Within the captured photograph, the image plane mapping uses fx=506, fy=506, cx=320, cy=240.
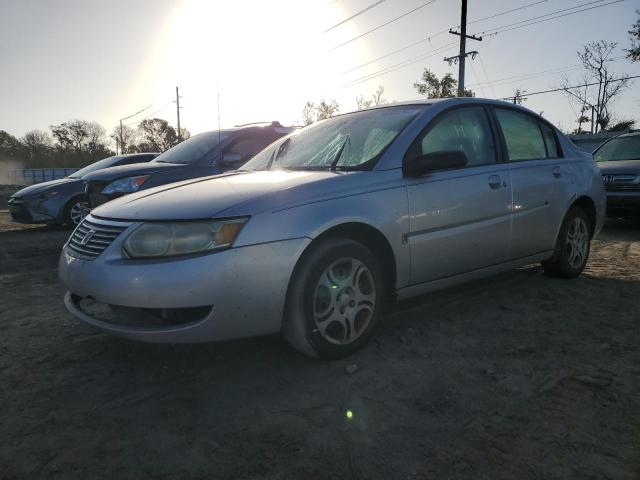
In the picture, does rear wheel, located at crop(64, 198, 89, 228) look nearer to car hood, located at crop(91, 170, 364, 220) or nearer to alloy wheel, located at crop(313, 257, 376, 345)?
car hood, located at crop(91, 170, 364, 220)

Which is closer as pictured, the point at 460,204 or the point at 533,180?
the point at 460,204

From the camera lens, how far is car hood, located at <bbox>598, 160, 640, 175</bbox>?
8312 millimetres

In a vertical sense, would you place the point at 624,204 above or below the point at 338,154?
below

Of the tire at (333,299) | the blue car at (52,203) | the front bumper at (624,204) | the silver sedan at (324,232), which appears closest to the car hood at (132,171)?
the blue car at (52,203)

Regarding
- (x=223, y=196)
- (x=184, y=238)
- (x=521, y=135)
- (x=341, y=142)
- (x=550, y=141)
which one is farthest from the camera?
(x=550, y=141)

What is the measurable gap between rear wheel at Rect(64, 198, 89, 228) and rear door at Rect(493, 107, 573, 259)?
7951 mm

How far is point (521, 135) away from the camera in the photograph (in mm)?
4398

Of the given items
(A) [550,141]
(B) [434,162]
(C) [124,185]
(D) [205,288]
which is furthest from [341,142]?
(C) [124,185]

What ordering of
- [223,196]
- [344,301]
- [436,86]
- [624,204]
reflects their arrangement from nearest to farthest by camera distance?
1. [223,196]
2. [344,301]
3. [624,204]
4. [436,86]

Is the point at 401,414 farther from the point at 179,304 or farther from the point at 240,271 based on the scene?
the point at 179,304

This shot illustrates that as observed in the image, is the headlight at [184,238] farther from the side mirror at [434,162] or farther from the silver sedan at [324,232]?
the side mirror at [434,162]

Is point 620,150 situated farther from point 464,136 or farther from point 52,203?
point 52,203

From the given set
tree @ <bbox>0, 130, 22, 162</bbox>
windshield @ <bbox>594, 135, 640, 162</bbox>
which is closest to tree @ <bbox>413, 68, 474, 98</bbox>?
windshield @ <bbox>594, 135, 640, 162</bbox>

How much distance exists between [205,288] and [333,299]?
2.54 ft
